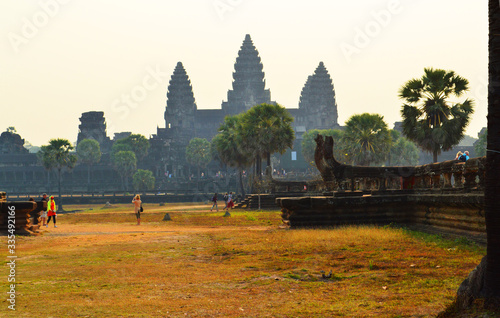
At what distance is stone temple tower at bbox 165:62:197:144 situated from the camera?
7067 inches

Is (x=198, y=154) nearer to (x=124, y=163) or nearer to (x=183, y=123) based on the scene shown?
(x=124, y=163)

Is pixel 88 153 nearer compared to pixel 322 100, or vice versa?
pixel 88 153

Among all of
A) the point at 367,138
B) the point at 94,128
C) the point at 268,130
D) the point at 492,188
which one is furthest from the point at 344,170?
the point at 94,128

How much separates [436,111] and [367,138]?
3008 cm

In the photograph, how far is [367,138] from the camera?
6669cm

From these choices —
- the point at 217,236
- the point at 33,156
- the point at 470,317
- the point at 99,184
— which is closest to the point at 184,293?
the point at 470,317

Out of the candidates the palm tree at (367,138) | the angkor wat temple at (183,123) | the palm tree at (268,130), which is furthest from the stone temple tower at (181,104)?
the palm tree at (268,130)

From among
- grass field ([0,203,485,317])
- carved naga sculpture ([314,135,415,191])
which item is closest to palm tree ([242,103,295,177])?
carved naga sculpture ([314,135,415,191])

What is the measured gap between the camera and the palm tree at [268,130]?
5759 centimetres

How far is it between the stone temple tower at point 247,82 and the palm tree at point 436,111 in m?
152

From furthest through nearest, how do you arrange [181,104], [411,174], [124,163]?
1. [181,104]
2. [124,163]
3. [411,174]

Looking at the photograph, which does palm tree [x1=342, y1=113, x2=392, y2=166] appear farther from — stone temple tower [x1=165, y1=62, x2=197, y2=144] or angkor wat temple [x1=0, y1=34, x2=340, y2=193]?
stone temple tower [x1=165, y1=62, x2=197, y2=144]

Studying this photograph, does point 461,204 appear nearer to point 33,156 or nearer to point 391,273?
point 391,273

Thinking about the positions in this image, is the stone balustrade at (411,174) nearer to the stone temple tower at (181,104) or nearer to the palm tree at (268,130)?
the palm tree at (268,130)
